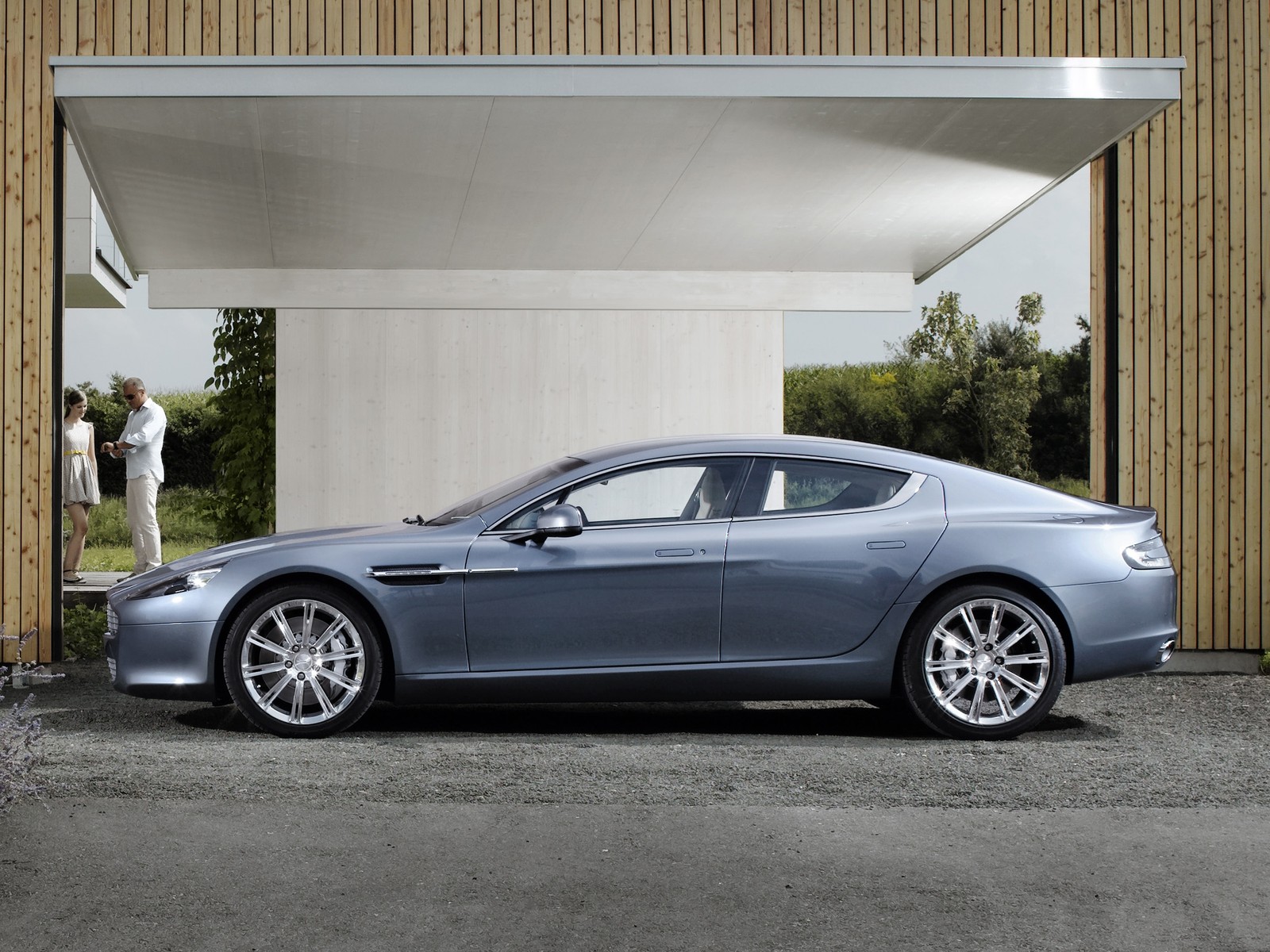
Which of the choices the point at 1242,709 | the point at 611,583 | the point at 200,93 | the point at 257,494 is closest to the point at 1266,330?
the point at 1242,709

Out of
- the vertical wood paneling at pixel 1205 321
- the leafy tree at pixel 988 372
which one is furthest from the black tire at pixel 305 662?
the leafy tree at pixel 988 372

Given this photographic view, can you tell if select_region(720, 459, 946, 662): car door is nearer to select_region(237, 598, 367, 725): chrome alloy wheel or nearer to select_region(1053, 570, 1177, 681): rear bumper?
select_region(1053, 570, 1177, 681): rear bumper

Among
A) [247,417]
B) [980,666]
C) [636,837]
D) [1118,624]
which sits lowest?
[636,837]

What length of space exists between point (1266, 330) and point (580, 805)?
588 centimetres

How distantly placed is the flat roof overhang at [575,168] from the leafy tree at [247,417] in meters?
1.29

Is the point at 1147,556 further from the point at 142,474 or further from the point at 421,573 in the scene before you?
the point at 142,474

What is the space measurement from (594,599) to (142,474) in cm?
686

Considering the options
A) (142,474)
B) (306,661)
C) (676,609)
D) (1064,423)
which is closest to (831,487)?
(676,609)

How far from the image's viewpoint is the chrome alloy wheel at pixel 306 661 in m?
5.43

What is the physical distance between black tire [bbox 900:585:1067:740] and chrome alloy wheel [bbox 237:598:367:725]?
7.83 feet

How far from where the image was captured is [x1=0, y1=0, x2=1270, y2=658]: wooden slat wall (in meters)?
7.70

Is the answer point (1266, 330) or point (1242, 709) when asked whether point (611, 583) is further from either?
point (1266, 330)

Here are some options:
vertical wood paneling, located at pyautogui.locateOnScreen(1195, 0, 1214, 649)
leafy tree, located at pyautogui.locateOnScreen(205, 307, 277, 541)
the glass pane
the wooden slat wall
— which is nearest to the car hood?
the glass pane

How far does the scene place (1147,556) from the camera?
5.67 metres
